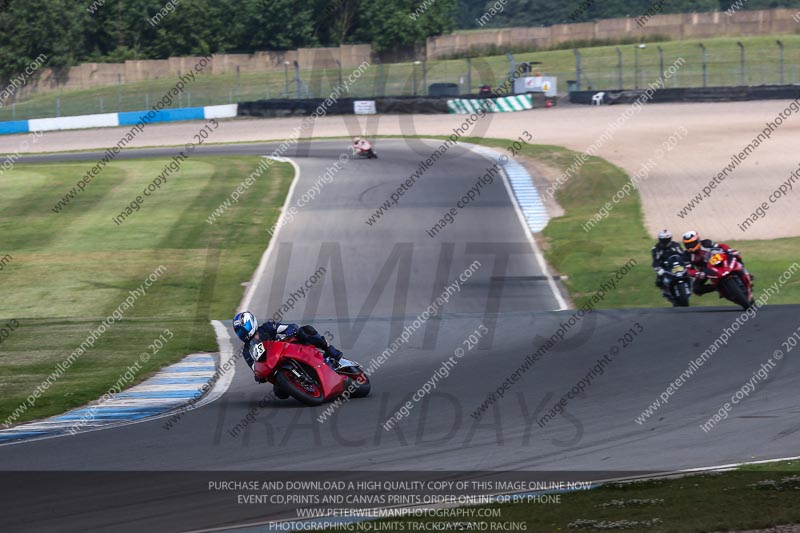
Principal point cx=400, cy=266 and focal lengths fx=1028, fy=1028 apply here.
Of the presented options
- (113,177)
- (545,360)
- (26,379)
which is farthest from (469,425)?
(113,177)

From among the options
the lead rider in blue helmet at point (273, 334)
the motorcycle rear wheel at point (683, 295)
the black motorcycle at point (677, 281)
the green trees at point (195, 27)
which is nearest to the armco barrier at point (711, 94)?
the green trees at point (195, 27)

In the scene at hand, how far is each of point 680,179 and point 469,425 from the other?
88.6 ft

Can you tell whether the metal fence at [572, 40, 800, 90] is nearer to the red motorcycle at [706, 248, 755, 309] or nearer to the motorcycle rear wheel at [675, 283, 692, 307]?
the motorcycle rear wheel at [675, 283, 692, 307]

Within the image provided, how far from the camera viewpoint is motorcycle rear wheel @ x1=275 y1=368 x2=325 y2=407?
1250 centimetres

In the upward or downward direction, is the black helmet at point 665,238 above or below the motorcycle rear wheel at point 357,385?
above

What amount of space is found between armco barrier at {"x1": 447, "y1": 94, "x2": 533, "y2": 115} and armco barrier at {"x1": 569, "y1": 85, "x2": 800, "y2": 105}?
186 inches

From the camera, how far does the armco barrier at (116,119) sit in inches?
2697

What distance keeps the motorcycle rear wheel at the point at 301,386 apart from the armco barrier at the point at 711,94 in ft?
161

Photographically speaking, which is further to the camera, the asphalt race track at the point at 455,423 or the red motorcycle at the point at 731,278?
the red motorcycle at the point at 731,278

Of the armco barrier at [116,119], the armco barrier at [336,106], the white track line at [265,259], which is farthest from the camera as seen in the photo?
the armco barrier at [116,119]

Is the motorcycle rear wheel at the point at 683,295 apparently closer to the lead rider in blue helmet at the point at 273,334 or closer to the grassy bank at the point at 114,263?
the grassy bank at the point at 114,263

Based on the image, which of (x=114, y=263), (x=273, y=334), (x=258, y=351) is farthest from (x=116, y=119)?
(x=258, y=351)

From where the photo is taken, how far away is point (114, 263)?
92.6 feet

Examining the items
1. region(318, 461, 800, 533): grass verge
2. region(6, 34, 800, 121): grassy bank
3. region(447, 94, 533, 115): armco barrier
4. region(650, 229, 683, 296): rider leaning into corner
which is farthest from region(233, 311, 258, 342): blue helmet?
region(6, 34, 800, 121): grassy bank
